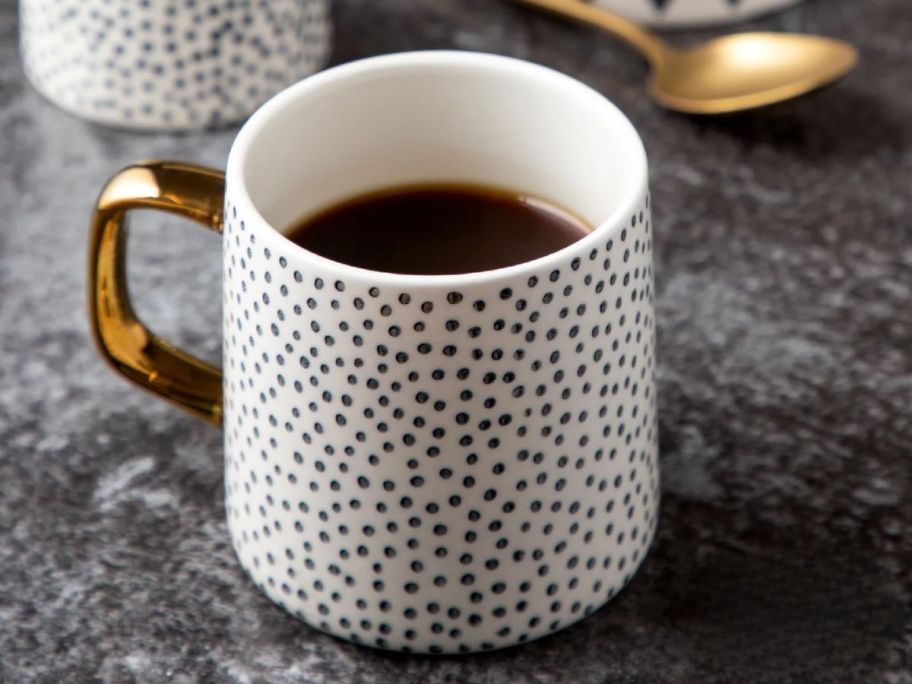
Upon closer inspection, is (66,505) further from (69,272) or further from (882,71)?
(882,71)

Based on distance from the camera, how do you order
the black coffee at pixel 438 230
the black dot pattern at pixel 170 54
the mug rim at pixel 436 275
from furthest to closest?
the black dot pattern at pixel 170 54, the black coffee at pixel 438 230, the mug rim at pixel 436 275

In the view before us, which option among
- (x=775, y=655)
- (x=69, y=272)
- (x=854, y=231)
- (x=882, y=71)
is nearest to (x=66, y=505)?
(x=69, y=272)

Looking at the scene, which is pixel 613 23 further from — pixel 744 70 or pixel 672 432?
pixel 672 432

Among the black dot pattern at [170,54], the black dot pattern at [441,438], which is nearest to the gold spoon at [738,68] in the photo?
the black dot pattern at [170,54]

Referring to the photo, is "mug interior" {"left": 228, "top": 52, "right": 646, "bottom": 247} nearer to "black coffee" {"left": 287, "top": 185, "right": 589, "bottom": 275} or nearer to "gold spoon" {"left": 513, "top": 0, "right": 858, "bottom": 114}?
"black coffee" {"left": 287, "top": 185, "right": 589, "bottom": 275}

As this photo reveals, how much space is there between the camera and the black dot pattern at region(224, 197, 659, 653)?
1.41 feet

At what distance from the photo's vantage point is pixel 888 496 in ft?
1.87

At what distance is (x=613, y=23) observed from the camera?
0.82m

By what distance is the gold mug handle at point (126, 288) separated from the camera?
1.62 ft

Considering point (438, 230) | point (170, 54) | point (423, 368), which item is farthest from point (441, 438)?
point (170, 54)

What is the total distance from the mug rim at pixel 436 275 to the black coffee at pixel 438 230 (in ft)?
0.15

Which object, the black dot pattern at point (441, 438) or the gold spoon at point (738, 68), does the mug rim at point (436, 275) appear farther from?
the gold spoon at point (738, 68)

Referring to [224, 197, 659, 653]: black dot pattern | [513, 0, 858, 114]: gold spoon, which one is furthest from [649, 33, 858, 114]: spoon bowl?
[224, 197, 659, 653]: black dot pattern

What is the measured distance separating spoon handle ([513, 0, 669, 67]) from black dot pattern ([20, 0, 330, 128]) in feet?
0.46
